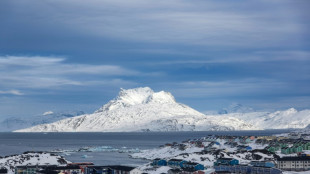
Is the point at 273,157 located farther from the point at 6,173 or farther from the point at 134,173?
the point at 6,173

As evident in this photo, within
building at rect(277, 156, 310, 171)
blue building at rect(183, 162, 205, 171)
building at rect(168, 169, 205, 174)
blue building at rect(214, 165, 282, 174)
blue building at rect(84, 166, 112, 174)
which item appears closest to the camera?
blue building at rect(84, 166, 112, 174)

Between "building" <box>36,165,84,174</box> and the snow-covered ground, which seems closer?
"building" <box>36,165,84,174</box>

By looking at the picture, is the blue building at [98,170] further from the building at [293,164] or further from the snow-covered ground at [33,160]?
the building at [293,164]

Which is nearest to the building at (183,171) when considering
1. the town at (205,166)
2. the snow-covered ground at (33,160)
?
the town at (205,166)

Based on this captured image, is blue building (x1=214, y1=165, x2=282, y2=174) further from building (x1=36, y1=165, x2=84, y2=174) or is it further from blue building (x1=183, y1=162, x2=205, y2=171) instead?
building (x1=36, y1=165, x2=84, y2=174)

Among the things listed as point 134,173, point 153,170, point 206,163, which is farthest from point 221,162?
point 134,173

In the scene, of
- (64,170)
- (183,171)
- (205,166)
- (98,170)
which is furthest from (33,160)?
(183,171)

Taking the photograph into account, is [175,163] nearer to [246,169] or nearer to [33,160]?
[246,169]

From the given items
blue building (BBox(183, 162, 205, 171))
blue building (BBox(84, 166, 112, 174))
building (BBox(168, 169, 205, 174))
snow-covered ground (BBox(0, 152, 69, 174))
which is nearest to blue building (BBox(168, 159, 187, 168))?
blue building (BBox(183, 162, 205, 171))

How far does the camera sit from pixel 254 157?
13388cm

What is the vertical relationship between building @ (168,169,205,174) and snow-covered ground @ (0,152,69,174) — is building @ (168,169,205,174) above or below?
below

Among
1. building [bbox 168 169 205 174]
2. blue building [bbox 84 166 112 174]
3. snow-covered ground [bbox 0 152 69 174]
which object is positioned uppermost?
snow-covered ground [bbox 0 152 69 174]

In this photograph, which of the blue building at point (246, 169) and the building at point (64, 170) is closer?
the building at point (64, 170)

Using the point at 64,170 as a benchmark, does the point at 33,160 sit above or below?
above
